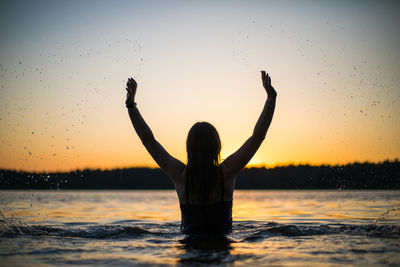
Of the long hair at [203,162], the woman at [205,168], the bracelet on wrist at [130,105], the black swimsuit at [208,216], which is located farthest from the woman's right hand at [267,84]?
the bracelet on wrist at [130,105]

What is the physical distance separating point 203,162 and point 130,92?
55.8 inches

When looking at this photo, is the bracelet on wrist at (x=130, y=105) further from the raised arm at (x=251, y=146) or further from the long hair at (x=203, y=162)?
the raised arm at (x=251, y=146)

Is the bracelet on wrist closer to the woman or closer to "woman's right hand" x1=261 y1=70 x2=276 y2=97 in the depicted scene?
the woman

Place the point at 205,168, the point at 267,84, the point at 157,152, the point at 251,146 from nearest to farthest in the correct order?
the point at 251,146 < the point at 205,168 < the point at 157,152 < the point at 267,84

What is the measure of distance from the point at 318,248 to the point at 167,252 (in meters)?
1.84

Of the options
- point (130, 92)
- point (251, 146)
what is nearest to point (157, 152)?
point (130, 92)

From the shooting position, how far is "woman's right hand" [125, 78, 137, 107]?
192 inches

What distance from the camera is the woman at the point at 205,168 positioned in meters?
4.44

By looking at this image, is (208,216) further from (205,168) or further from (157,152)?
(157,152)

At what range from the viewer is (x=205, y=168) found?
4461mm

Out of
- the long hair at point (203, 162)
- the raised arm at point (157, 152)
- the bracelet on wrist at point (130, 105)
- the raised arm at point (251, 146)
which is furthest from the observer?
the bracelet on wrist at point (130, 105)

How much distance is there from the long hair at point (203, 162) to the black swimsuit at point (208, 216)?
10 cm

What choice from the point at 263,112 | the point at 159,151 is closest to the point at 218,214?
the point at 159,151

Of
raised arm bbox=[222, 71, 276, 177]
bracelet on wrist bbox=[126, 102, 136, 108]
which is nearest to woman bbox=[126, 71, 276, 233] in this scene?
raised arm bbox=[222, 71, 276, 177]
